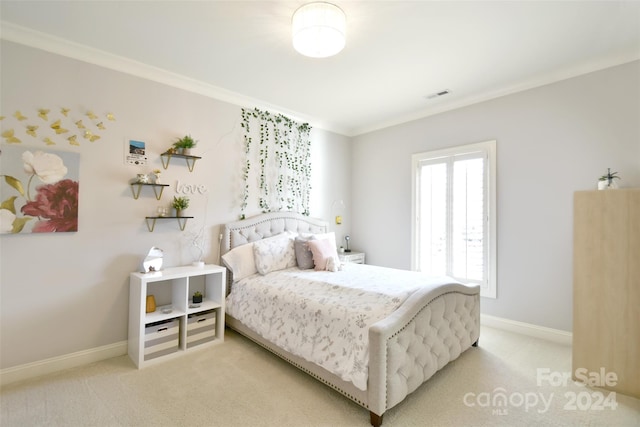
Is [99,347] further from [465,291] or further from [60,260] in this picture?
[465,291]

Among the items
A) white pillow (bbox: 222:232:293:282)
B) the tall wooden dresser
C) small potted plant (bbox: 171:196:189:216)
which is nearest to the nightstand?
white pillow (bbox: 222:232:293:282)

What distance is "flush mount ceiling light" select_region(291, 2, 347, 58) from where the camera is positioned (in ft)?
6.34

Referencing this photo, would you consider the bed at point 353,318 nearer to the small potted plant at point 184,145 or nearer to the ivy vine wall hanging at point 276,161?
the ivy vine wall hanging at point 276,161

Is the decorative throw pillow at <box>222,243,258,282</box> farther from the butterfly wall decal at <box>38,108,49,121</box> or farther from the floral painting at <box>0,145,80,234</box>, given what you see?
the butterfly wall decal at <box>38,108,49,121</box>

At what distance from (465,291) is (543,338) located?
1233 millimetres

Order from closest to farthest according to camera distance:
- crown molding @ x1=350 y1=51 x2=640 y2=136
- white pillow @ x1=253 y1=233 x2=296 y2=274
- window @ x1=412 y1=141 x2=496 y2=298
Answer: crown molding @ x1=350 y1=51 x2=640 y2=136, white pillow @ x1=253 y1=233 x2=296 y2=274, window @ x1=412 y1=141 x2=496 y2=298

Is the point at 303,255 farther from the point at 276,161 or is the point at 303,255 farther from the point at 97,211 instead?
the point at 97,211

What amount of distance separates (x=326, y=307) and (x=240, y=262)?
1.36 metres

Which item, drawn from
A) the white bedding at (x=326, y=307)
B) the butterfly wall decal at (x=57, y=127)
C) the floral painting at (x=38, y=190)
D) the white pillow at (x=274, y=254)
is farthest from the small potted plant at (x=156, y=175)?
the white bedding at (x=326, y=307)

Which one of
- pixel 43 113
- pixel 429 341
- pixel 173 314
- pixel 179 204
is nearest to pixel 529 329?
pixel 429 341

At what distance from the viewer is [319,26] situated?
193 cm

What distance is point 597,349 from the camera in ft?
7.46

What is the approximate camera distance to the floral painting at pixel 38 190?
7.39ft

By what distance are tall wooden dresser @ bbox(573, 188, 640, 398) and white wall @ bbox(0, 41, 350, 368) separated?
3428 mm
